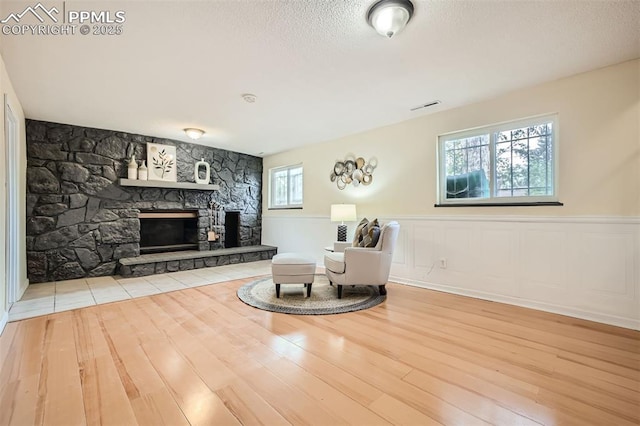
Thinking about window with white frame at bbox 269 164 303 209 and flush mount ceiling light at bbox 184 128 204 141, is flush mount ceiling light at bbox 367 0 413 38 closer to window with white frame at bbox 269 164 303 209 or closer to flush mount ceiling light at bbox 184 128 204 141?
flush mount ceiling light at bbox 184 128 204 141

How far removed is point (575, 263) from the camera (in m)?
2.76

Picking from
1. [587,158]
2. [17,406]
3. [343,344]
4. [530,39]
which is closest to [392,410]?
[343,344]

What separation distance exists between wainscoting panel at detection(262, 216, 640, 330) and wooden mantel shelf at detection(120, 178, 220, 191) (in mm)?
3417

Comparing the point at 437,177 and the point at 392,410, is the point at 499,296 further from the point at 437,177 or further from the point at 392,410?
the point at 392,410

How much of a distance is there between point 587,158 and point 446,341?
87.2 inches

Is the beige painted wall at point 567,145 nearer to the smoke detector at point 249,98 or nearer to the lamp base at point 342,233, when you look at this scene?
the lamp base at point 342,233

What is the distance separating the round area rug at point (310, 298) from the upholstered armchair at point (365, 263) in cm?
18

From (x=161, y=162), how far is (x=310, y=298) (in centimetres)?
371

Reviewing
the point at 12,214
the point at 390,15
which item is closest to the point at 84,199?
the point at 12,214

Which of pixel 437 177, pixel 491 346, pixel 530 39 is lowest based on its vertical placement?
pixel 491 346

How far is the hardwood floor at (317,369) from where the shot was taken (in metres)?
1.43

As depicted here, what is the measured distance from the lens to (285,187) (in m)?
6.30

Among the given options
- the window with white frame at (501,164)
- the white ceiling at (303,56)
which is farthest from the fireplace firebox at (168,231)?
the window with white frame at (501,164)

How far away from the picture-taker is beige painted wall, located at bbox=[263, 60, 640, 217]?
2541 mm
